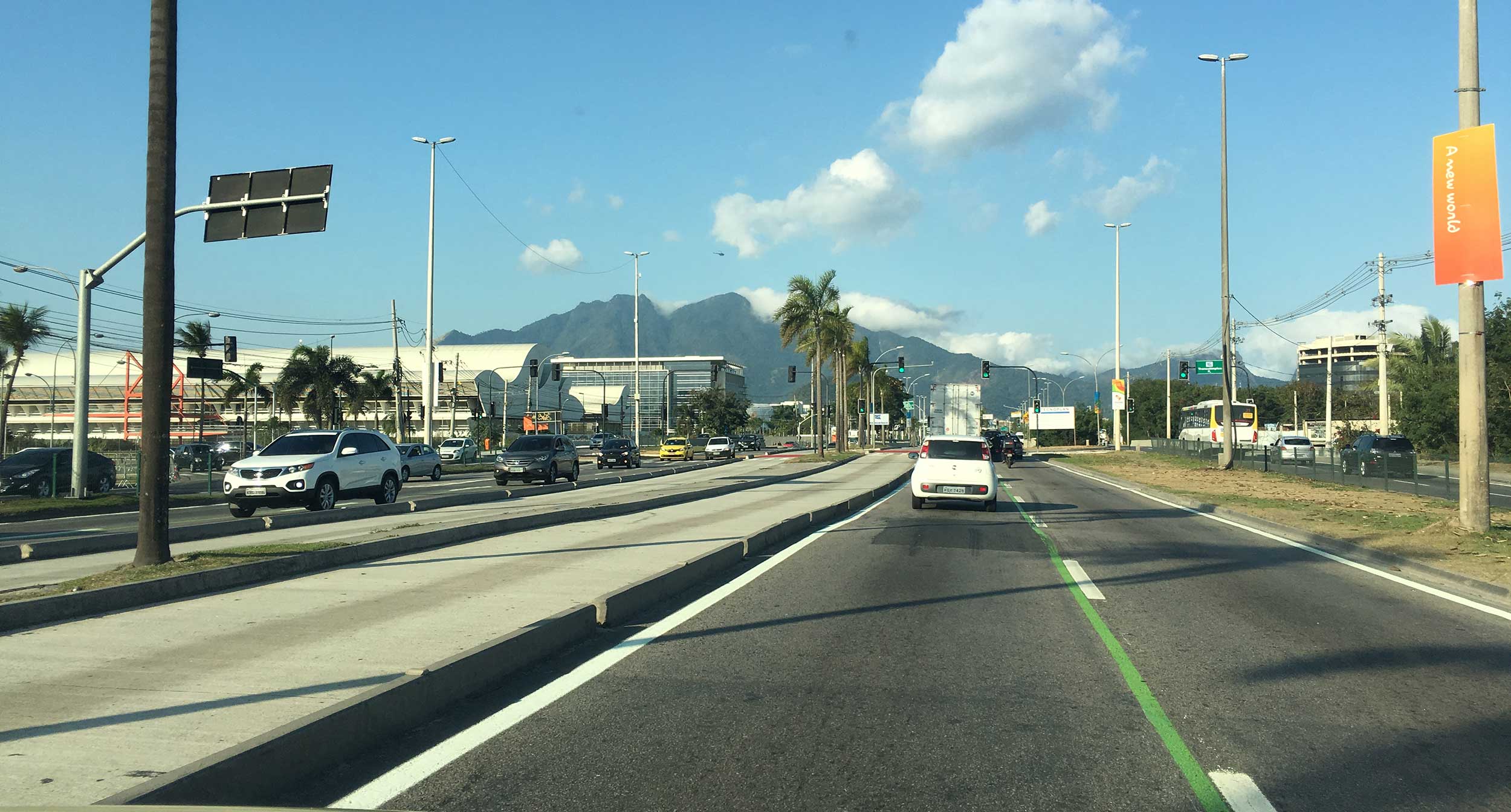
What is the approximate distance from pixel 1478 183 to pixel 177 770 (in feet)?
57.4

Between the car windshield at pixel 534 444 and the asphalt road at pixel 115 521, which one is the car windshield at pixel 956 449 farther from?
the car windshield at pixel 534 444

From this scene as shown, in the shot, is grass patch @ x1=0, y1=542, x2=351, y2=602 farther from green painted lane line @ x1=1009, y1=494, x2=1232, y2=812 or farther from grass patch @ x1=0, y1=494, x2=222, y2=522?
grass patch @ x1=0, y1=494, x2=222, y2=522

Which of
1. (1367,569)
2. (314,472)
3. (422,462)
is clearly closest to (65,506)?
(314,472)

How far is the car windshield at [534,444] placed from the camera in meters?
36.9

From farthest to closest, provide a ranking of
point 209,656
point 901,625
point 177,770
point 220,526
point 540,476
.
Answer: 1. point 540,476
2. point 220,526
3. point 901,625
4. point 209,656
5. point 177,770

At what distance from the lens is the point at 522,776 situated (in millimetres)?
4762

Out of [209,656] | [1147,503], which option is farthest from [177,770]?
[1147,503]

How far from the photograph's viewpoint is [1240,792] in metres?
4.66

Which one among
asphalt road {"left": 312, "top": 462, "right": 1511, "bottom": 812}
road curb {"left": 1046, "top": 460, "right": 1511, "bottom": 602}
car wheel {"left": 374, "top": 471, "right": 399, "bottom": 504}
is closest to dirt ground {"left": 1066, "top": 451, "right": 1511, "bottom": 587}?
road curb {"left": 1046, "top": 460, "right": 1511, "bottom": 602}

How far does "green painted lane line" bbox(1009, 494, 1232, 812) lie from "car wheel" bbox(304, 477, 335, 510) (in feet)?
54.9

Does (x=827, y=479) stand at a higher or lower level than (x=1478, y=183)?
lower

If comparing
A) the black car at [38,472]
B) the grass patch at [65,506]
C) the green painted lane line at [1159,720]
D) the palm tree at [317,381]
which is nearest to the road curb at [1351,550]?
the green painted lane line at [1159,720]

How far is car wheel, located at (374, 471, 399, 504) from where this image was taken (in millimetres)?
24109

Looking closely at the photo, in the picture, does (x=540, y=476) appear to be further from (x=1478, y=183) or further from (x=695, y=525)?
(x=1478, y=183)
